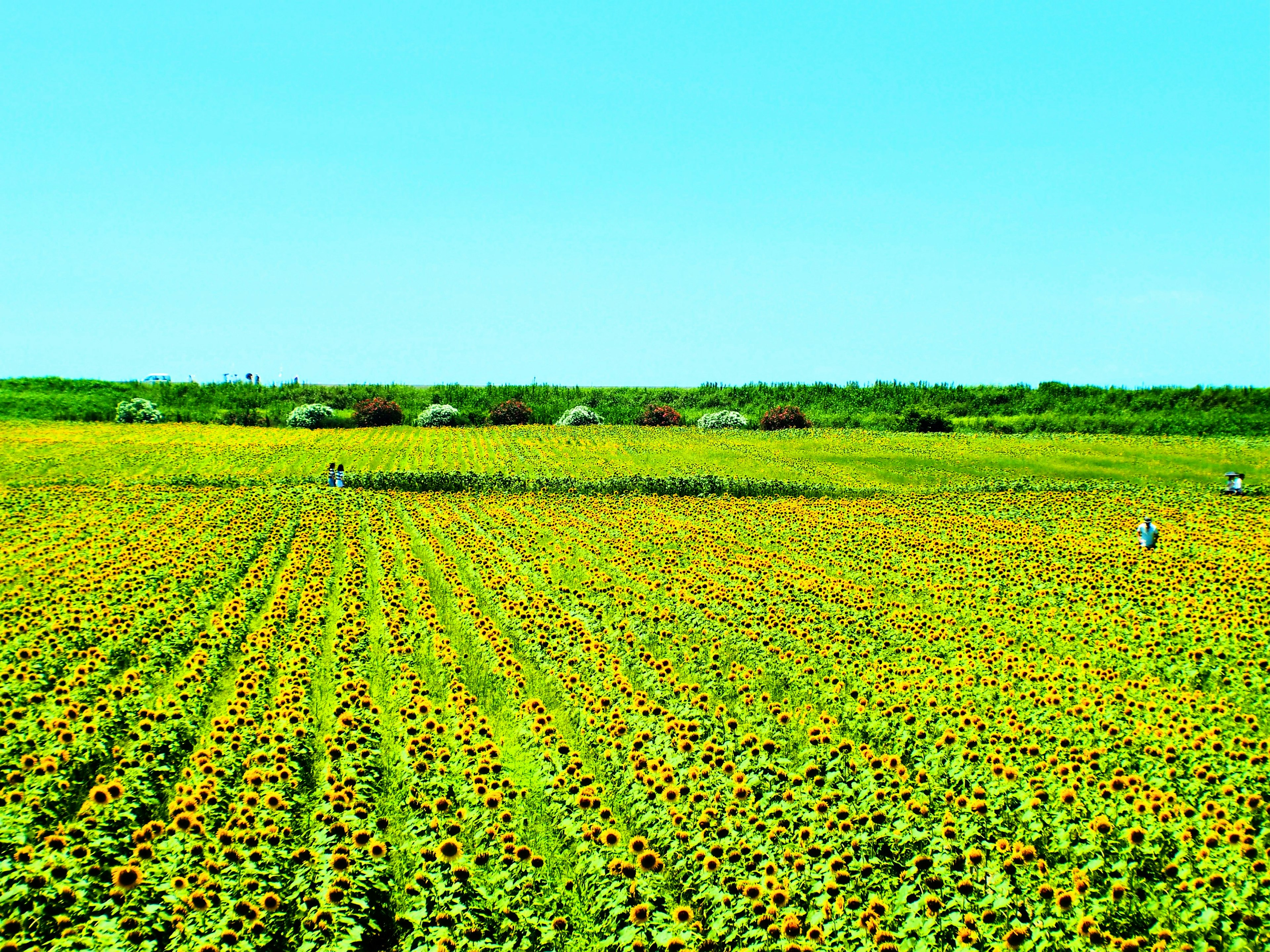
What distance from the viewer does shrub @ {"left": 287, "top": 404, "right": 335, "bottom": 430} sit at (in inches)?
2788

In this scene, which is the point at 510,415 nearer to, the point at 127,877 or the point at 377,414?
the point at 377,414

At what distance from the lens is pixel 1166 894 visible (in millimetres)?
6723

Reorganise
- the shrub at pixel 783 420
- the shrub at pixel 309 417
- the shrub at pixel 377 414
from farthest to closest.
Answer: the shrub at pixel 377 414, the shrub at pixel 783 420, the shrub at pixel 309 417

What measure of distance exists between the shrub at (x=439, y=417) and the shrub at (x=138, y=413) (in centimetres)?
2151

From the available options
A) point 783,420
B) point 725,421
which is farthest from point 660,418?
point 783,420

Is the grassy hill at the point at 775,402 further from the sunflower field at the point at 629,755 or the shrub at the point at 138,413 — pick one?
the sunflower field at the point at 629,755

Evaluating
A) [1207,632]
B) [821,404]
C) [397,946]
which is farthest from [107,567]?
[821,404]

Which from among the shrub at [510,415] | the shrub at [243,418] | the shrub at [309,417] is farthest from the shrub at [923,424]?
the shrub at [243,418]

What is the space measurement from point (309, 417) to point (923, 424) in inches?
1917

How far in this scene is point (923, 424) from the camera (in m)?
69.6

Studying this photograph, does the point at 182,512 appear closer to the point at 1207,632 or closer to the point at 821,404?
the point at 1207,632

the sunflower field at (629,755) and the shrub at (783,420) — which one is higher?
the shrub at (783,420)

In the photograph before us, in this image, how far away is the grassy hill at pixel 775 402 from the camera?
2648 inches

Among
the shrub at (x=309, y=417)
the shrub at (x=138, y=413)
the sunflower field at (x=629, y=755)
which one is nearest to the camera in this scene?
the sunflower field at (x=629, y=755)
